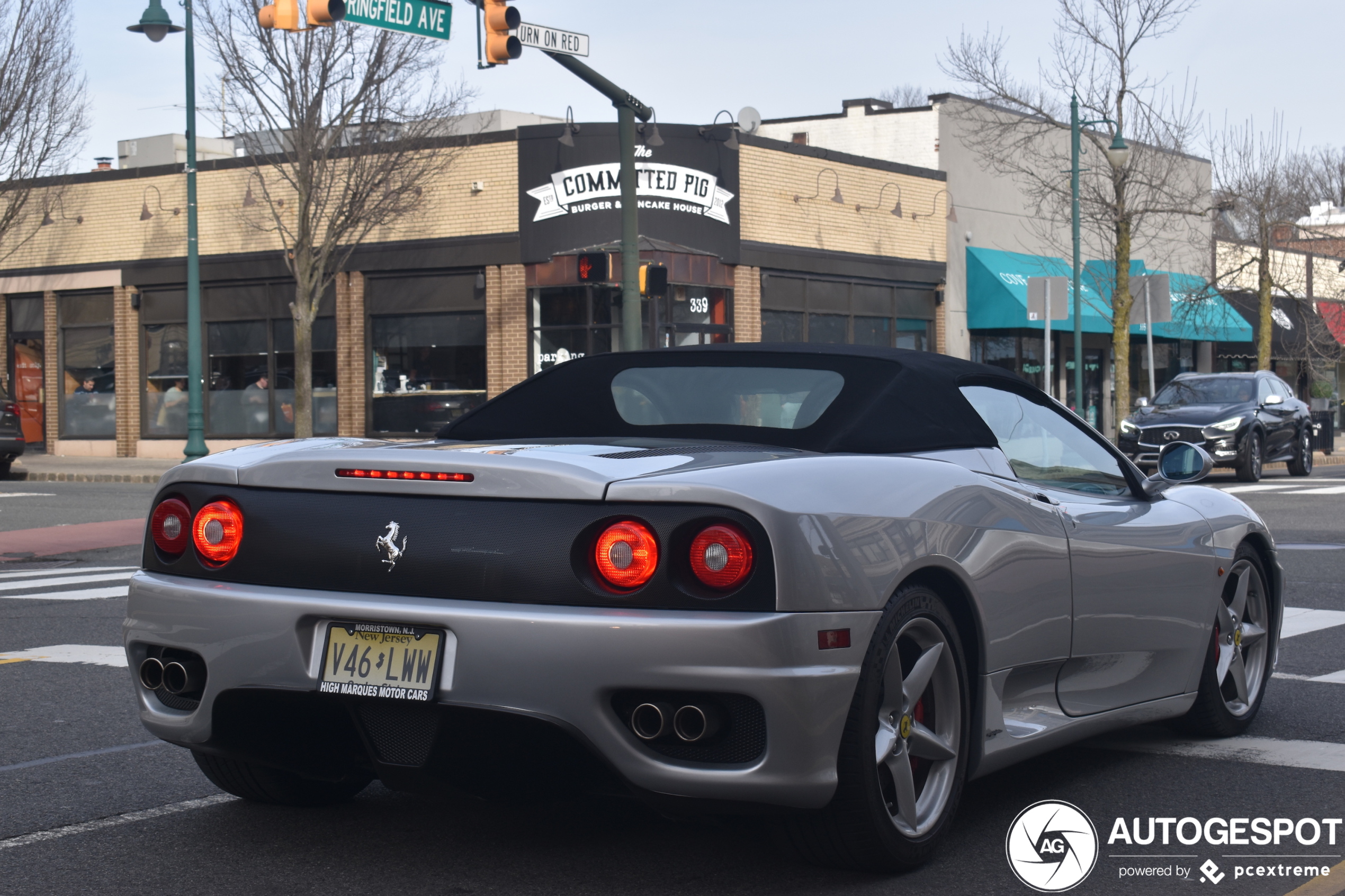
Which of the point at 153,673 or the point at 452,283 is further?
the point at 452,283

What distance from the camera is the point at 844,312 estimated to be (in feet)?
99.4

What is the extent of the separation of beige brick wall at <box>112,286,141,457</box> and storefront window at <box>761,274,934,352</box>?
12.5m

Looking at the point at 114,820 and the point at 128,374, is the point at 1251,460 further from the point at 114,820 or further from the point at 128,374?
the point at 128,374

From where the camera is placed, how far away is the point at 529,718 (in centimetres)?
348

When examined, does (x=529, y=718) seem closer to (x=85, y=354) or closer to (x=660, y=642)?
(x=660, y=642)

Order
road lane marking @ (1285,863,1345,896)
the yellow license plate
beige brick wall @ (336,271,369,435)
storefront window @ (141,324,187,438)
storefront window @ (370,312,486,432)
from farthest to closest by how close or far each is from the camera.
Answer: storefront window @ (141,324,187,438) < beige brick wall @ (336,271,369,435) < storefront window @ (370,312,486,432) < road lane marking @ (1285,863,1345,896) < the yellow license plate

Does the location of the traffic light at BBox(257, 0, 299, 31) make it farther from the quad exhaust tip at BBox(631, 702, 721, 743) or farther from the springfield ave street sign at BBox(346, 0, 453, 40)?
the quad exhaust tip at BBox(631, 702, 721, 743)

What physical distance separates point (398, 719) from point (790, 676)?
944 mm

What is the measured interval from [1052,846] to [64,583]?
29.0ft

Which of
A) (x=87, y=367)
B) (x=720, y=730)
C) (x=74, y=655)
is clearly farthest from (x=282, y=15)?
(x=87, y=367)

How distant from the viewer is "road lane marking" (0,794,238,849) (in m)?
4.26

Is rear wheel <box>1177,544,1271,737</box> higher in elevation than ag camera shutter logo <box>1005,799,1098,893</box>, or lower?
higher

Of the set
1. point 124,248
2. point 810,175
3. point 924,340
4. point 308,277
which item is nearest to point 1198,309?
point 924,340

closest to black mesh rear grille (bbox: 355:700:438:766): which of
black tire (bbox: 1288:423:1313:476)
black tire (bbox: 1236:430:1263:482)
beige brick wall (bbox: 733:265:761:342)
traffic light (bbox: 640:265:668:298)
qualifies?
traffic light (bbox: 640:265:668:298)
